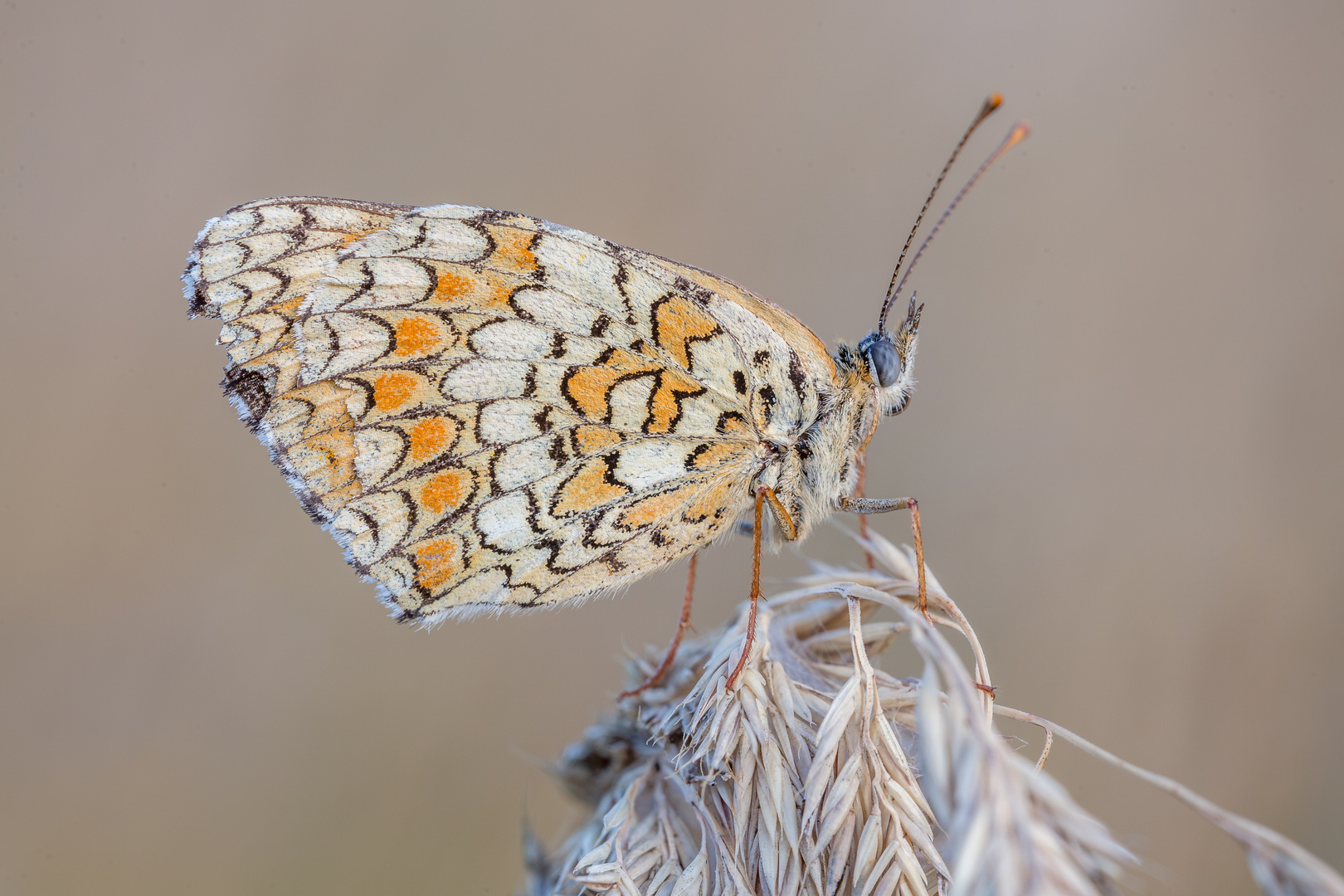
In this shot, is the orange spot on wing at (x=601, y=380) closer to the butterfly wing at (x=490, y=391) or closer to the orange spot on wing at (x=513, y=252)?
the butterfly wing at (x=490, y=391)

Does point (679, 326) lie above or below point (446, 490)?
above

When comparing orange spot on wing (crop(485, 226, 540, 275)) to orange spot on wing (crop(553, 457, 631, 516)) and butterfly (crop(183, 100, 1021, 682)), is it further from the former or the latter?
orange spot on wing (crop(553, 457, 631, 516))

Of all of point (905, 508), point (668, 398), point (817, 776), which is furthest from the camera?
point (668, 398)

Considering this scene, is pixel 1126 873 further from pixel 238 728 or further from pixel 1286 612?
pixel 238 728

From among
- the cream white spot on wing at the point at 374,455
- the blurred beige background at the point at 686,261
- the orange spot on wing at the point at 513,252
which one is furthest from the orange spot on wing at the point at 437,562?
the blurred beige background at the point at 686,261

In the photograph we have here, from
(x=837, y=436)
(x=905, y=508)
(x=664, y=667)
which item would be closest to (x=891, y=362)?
(x=837, y=436)

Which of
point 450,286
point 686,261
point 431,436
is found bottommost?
point 431,436

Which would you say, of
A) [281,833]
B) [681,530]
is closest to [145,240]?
[281,833]

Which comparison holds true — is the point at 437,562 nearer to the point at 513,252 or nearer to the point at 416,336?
the point at 416,336
